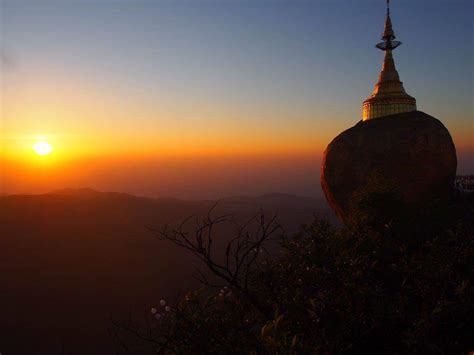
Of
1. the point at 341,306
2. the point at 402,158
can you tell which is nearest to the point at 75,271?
the point at 402,158

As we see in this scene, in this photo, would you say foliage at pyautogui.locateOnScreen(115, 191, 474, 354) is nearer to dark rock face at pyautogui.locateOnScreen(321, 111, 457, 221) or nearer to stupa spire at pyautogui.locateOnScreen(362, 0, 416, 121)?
dark rock face at pyautogui.locateOnScreen(321, 111, 457, 221)

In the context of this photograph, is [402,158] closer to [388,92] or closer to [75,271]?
[388,92]

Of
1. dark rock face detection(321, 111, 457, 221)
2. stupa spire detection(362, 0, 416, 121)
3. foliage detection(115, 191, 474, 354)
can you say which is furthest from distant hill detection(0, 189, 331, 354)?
stupa spire detection(362, 0, 416, 121)

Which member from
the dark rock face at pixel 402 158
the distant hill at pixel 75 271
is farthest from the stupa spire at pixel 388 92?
the distant hill at pixel 75 271

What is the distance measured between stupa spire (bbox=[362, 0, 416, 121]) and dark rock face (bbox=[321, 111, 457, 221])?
1643mm

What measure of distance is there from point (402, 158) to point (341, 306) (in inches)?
463

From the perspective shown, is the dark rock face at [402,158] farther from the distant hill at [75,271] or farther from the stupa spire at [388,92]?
the distant hill at [75,271]

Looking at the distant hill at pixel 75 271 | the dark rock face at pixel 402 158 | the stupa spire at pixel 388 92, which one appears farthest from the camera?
the distant hill at pixel 75 271

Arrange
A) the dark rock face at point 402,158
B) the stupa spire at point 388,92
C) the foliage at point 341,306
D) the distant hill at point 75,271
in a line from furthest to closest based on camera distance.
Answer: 1. the distant hill at point 75,271
2. the stupa spire at point 388,92
3. the dark rock face at point 402,158
4. the foliage at point 341,306

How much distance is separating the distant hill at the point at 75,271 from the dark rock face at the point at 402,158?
12.3 ft

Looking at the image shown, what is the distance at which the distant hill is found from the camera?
28016 millimetres

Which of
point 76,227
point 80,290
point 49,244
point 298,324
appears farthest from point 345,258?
point 76,227

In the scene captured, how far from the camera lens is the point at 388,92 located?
20266 millimetres

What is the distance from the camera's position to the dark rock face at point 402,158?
54.3 ft
